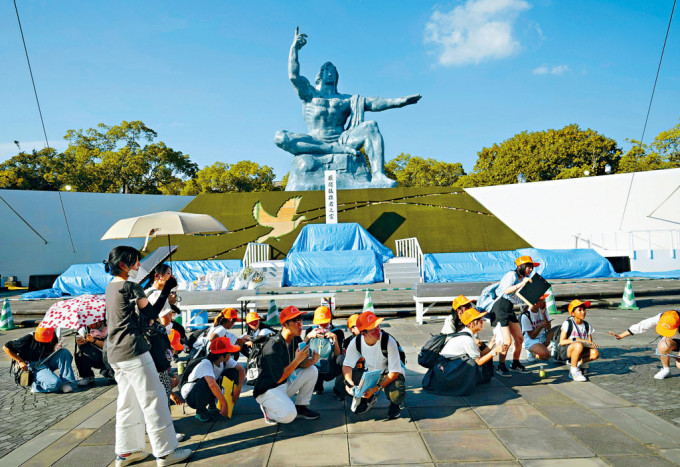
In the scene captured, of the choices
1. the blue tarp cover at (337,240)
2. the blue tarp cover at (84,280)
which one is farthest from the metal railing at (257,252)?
the blue tarp cover at (84,280)

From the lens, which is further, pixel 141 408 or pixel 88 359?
pixel 88 359

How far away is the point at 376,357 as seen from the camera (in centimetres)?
397

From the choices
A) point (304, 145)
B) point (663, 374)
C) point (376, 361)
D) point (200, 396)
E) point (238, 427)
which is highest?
point (304, 145)

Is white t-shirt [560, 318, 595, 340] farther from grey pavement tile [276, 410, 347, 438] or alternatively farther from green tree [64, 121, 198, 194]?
green tree [64, 121, 198, 194]

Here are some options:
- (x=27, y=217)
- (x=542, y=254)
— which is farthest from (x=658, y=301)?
(x=27, y=217)

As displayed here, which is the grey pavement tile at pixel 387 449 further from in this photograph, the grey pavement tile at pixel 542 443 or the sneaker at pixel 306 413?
the grey pavement tile at pixel 542 443

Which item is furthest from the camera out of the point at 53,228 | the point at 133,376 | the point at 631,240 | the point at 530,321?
the point at 53,228

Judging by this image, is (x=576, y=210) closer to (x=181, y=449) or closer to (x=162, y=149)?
(x=181, y=449)

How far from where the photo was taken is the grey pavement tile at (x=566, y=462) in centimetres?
294

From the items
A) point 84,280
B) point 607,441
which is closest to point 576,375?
point 607,441

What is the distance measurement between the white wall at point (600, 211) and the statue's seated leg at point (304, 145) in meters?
6.26

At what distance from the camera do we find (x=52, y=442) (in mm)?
3557

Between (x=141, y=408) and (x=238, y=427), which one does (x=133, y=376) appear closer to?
(x=141, y=408)

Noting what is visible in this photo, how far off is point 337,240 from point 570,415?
476 inches
